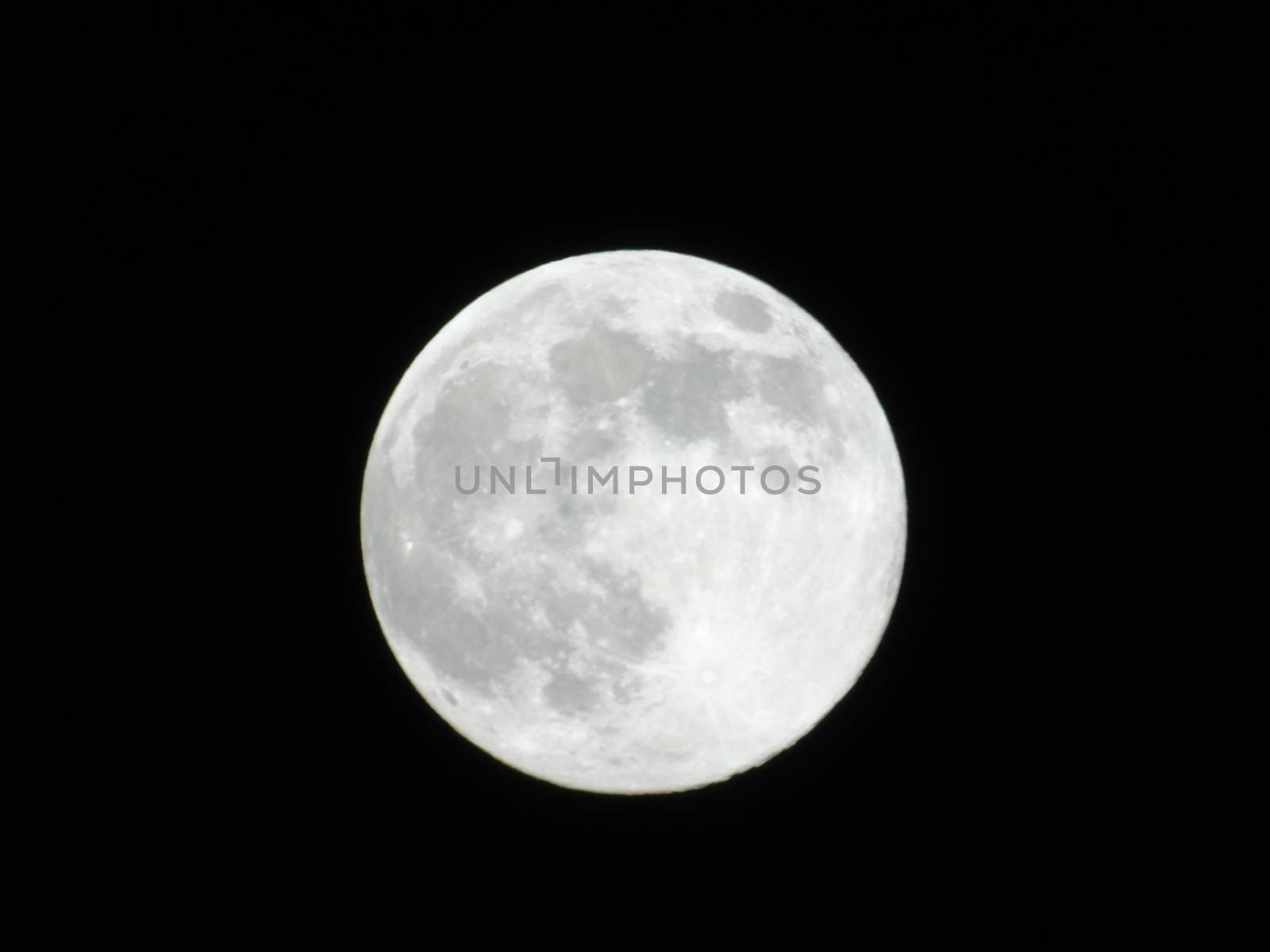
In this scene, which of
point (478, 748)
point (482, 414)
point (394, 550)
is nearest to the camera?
point (482, 414)

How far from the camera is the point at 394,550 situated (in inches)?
156

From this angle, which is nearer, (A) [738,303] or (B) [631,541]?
(B) [631,541]

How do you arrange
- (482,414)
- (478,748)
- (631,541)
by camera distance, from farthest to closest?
(478,748)
(482,414)
(631,541)

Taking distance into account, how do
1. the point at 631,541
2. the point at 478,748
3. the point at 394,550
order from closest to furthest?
the point at 631,541 → the point at 394,550 → the point at 478,748

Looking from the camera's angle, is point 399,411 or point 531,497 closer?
point 531,497

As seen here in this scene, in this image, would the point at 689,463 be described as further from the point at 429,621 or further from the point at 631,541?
the point at 429,621

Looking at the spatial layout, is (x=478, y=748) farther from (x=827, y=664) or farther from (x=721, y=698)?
(x=827, y=664)

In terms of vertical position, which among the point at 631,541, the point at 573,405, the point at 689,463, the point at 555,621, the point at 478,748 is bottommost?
the point at 478,748

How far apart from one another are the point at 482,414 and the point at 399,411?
63 cm

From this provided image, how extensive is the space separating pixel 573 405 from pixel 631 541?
1.72ft

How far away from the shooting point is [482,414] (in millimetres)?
3707

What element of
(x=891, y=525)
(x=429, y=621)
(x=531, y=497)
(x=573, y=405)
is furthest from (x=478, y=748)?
(x=891, y=525)

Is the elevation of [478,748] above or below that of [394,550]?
below

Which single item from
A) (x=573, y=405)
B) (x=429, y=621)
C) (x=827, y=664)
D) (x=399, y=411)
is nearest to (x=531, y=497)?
(x=573, y=405)
